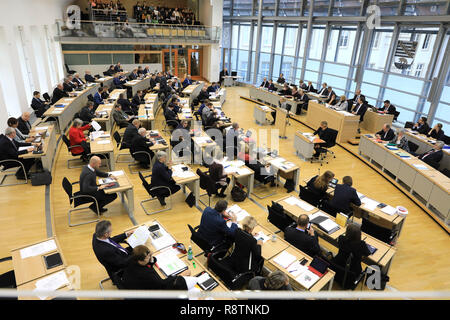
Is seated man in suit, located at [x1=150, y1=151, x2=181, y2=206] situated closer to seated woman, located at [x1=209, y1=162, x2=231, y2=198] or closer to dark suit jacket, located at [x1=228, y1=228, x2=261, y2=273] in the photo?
seated woman, located at [x1=209, y1=162, x2=231, y2=198]

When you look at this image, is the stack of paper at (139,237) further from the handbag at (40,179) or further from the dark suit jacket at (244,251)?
the handbag at (40,179)

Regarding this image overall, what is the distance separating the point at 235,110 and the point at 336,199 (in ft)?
38.0

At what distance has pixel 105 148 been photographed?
334 inches

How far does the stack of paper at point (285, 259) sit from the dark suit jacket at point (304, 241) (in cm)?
32

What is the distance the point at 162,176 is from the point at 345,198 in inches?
163

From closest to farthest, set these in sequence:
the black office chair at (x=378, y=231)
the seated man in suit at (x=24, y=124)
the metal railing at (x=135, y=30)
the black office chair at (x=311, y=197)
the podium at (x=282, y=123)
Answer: the black office chair at (x=378, y=231)
the black office chair at (x=311, y=197)
the seated man in suit at (x=24, y=124)
the podium at (x=282, y=123)
the metal railing at (x=135, y=30)

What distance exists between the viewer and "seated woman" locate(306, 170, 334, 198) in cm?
672

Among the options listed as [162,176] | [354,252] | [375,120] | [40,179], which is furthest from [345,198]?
[375,120]

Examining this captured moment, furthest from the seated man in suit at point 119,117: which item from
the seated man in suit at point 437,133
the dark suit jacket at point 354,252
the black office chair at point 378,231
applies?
the seated man in suit at point 437,133

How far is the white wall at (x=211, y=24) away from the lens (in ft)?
77.6

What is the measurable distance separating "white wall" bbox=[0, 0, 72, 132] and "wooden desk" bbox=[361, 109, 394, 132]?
14.2 metres

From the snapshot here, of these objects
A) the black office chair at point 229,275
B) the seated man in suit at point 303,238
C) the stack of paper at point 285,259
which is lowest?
the black office chair at point 229,275
